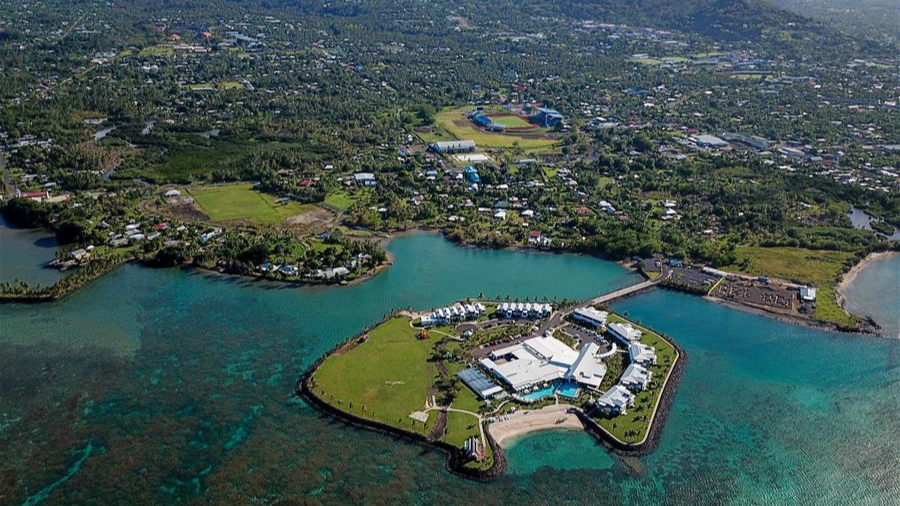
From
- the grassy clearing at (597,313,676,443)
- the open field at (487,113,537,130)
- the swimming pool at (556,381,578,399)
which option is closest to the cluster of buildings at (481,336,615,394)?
the swimming pool at (556,381,578,399)

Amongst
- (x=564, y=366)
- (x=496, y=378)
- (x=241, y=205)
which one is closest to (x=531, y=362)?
(x=564, y=366)

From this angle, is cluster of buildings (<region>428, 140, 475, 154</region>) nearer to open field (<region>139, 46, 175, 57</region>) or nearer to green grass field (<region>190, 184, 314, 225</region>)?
green grass field (<region>190, 184, 314, 225</region>)

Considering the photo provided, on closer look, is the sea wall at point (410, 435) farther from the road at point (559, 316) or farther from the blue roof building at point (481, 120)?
the blue roof building at point (481, 120)

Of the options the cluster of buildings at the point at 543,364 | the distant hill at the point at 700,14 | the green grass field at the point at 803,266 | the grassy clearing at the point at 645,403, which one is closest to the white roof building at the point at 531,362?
the cluster of buildings at the point at 543,364

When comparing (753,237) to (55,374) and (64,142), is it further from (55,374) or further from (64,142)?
(64,142)

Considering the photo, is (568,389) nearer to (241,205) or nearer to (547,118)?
(241,205)

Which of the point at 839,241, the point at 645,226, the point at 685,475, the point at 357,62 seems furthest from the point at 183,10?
the point at 685,475
